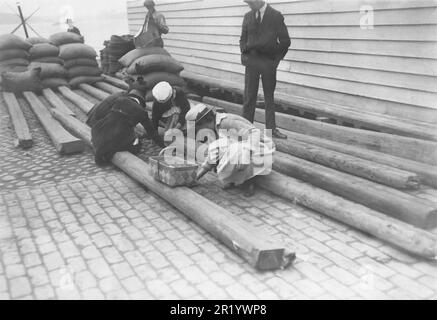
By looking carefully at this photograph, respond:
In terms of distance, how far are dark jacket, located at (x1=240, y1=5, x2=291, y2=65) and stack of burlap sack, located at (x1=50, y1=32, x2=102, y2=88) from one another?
744 cm

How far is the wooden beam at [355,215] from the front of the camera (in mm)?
3410

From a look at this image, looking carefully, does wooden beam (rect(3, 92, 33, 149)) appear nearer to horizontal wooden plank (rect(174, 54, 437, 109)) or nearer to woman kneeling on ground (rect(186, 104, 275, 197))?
woman kneeling on ground (rect(186, 104, 275, 197))

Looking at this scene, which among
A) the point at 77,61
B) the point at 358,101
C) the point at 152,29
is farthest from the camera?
the point at 77,61

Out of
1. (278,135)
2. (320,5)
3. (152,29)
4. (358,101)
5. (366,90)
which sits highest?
(320,5)

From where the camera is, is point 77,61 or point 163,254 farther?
point 77,61

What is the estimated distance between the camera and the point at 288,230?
161 inches

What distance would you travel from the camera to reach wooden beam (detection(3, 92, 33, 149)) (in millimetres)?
7160

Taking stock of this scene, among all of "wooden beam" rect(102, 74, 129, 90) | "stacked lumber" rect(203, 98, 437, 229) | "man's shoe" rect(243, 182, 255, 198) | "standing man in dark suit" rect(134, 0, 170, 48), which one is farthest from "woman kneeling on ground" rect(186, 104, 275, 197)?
"wooden beam" rect(102, 74, 129, 90)

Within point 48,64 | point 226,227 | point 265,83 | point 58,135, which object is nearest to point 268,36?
point 265,83

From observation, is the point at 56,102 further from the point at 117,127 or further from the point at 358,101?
the point at 358,101

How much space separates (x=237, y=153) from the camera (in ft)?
15.2

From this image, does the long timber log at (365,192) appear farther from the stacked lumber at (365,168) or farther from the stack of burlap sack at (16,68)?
the stack of burlap sack at (16,68)

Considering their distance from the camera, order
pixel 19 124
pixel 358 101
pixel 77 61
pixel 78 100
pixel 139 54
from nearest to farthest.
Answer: pixel 358 101 < pixel 19 124 < pixel 139 54 < pixel 78 100 < pixel 77 61

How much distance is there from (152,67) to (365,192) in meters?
6.11
